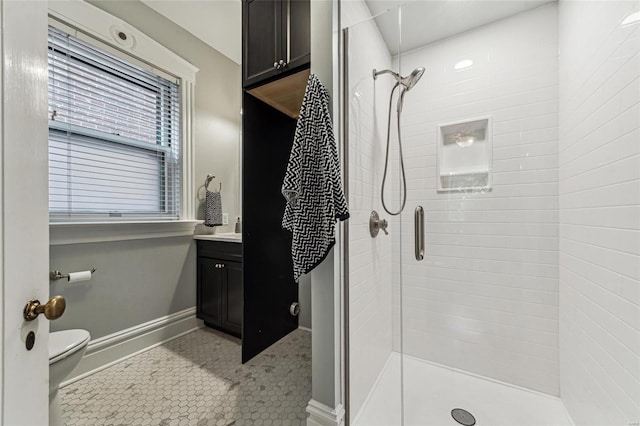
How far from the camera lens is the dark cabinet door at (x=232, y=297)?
202 cm

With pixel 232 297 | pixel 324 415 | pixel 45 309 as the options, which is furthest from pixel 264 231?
pixel 45 309

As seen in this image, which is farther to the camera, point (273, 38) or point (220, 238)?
point (220, 238)

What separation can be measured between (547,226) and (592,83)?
2.49 feet

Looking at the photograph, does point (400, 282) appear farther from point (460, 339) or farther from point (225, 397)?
point (225, 397)

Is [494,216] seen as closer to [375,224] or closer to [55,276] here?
[375,224]

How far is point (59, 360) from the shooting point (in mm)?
1171

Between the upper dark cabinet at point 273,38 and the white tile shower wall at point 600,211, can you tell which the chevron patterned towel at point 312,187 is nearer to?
the upper dark cabinet at point 273,38

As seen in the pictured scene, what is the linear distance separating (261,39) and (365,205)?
1.25 metres

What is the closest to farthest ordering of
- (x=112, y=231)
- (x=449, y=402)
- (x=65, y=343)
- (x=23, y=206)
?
(x=23, y=206)
(x=65, y=343)
(x=449, y=402)
(x=112, y=231)

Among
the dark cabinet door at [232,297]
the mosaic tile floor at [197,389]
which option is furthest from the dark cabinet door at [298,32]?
the mosaic tile floor at [197,389]

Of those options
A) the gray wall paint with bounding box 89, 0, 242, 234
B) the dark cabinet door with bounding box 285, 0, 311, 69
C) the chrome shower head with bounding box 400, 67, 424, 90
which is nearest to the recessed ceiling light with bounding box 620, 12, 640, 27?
the chrome shower head with bounding box 400, 67, 424, 90

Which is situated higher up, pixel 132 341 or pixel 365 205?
pixel 365 205

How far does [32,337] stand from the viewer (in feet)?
1.75

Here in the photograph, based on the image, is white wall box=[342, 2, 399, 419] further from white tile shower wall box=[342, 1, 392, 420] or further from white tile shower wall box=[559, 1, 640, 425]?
white tile shower wall box=[559, 1, 640, 425]
